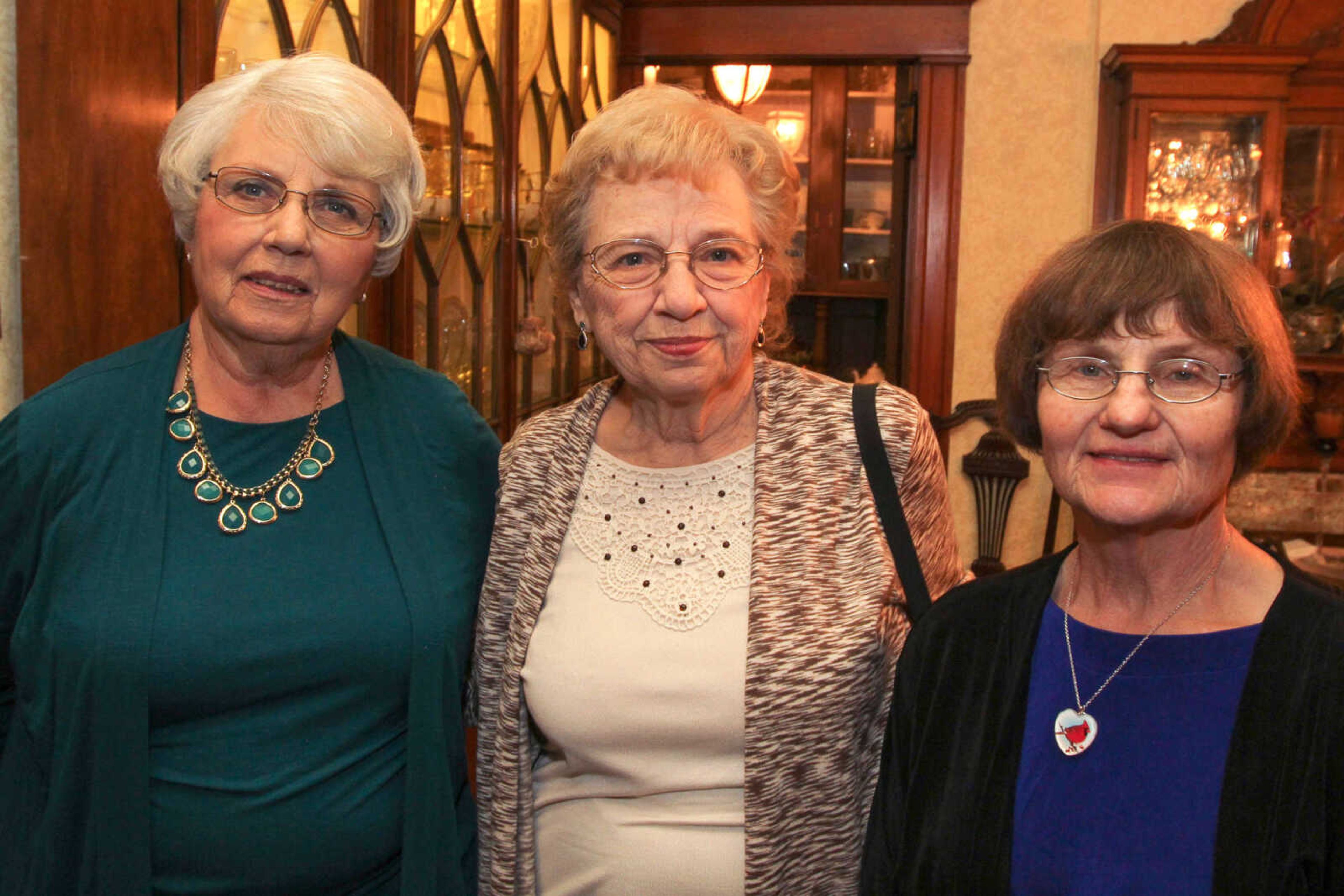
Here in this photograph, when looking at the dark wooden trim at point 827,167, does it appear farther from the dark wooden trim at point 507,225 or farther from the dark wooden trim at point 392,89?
the dark wooden trim at point 392,89

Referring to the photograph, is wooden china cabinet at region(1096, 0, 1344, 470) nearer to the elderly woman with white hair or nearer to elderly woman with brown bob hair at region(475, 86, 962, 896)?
elderly woman with brown bob hair at region(475, 86, 962, 896)

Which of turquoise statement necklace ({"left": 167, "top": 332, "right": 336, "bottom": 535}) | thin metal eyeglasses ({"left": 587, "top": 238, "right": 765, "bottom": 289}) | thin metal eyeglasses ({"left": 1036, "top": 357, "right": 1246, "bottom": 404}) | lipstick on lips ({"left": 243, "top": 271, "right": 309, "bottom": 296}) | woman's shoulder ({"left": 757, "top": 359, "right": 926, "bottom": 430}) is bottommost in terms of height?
turquoise statement necklace ({"left": 167, "top": 332, "right": 336, "bottom": 535})

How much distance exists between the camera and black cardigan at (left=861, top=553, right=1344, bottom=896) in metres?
1.12

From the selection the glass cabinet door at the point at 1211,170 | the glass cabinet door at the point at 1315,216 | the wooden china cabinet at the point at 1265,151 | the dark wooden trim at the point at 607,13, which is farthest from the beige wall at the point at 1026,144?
the dark wooden trim at the point at 607,13

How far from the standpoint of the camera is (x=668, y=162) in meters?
1.57

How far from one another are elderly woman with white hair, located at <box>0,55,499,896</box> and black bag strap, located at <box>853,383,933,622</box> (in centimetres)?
58

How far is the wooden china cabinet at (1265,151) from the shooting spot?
14.2ft

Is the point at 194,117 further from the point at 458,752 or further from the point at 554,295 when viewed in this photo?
the point at 458,752

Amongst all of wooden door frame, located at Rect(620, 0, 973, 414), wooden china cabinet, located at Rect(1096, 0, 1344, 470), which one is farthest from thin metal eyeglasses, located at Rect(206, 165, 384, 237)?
wooden china cabinet, located at Rect(1096, 0, 1344, 470)

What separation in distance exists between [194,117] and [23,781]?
34.0 inches

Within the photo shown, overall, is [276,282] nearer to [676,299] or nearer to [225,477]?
[225,477]

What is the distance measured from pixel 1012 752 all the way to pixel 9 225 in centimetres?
136

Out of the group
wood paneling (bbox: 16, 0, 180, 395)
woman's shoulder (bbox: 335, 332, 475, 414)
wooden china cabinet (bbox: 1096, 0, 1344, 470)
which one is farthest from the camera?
wooden china cabinet (bbox: 1096, 0, 1344, 470)

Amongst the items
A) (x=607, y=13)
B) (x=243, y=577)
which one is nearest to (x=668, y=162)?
(x=243, y=577)
